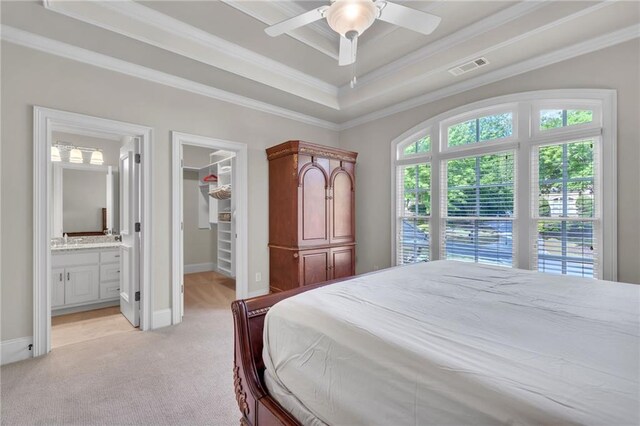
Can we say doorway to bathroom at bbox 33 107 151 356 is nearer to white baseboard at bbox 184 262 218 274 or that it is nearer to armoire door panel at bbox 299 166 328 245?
armoire door panel at bbox 299 166 328 245

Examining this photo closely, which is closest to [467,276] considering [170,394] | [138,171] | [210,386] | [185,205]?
[210,386]

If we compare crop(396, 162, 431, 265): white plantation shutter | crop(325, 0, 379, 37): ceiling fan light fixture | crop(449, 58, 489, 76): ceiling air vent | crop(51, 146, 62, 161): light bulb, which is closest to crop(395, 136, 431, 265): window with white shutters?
crop(396, 162, 431, 265): white plantation shutter

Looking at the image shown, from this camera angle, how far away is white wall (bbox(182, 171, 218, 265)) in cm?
618

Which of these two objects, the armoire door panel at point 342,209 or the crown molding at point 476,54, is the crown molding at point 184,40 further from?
the armoire door panel at point 342,209

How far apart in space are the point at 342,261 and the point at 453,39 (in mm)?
2989

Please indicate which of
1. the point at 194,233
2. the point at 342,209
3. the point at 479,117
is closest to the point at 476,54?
the point at 479,117

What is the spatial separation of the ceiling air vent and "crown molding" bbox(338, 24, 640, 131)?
276 mm

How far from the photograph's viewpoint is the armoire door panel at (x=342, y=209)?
4164 mm

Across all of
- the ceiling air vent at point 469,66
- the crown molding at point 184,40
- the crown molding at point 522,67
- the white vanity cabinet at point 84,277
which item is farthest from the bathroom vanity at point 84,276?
the ceiling air vent at point 469,66

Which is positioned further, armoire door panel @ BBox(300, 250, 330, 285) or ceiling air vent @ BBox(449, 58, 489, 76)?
armoire door panel @ BBox(300, 250, 330, 285)

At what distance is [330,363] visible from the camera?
109 cm

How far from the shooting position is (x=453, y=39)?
293 cm

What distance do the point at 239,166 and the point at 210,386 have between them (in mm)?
2586

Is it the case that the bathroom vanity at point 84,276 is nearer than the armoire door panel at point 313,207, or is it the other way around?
the bathroom vanity at point 84,276
